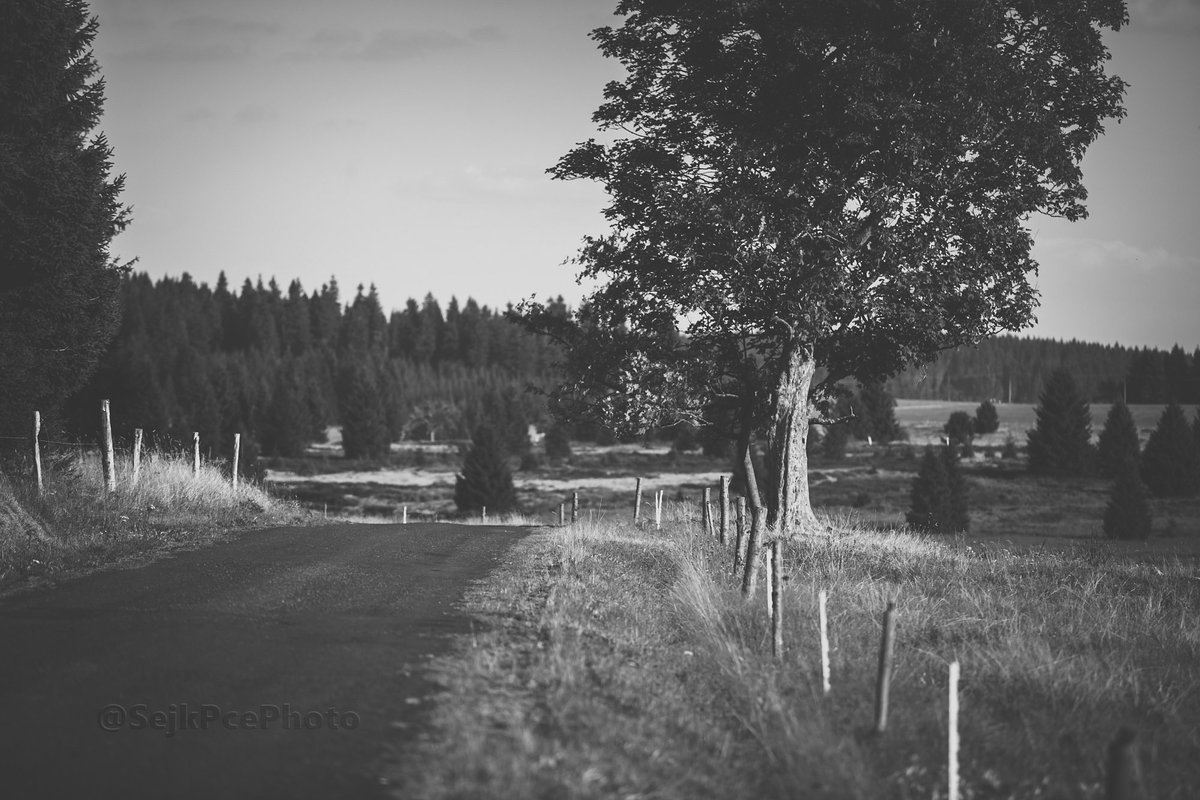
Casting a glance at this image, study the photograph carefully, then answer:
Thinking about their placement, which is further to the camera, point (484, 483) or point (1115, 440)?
point (1115, 440)

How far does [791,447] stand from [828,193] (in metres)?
4.81

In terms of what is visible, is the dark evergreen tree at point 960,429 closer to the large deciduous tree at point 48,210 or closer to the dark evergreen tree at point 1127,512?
the dark evergreen tree at point 1127,512

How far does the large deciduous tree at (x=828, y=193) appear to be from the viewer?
48.3 feet

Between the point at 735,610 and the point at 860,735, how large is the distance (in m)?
3.04

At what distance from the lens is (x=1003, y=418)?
431 ft

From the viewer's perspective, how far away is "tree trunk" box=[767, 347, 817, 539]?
16.5 m

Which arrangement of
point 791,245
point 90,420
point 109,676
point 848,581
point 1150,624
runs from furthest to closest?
point 90,420 → point 791,245 → point 848,581 → point 1150,624 → point 109,676

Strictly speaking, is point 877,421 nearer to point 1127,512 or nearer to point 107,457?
point 1127,512

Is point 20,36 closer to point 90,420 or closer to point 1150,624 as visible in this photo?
point 90,420

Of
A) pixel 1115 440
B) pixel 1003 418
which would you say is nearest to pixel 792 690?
pixel 1115 440

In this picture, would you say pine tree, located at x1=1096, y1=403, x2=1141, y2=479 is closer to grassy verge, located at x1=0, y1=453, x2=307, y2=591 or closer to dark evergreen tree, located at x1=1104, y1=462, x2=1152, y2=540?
dark evergreen tree, located at x1=1104, y1=462, x2=1152, y2=540

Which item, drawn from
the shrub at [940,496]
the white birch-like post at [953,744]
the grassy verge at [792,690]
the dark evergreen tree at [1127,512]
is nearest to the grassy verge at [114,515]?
the grassy verge at [792,690]

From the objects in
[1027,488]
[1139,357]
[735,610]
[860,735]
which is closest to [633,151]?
[735,610]

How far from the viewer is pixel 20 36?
1691cm
